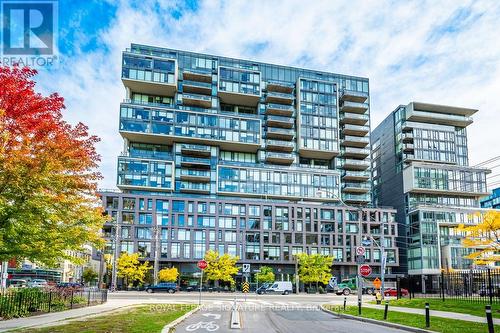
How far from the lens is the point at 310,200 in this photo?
4178 inches

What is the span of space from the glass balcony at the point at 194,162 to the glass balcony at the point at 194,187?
3.89 metres

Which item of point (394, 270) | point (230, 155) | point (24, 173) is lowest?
point (394, 270)

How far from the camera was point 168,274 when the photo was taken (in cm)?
8056

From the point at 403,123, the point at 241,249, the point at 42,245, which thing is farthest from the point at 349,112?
the point at 42,245

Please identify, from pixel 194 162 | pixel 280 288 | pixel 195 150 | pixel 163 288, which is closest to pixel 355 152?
pixel 195 150

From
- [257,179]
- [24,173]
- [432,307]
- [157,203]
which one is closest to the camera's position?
[24,173]

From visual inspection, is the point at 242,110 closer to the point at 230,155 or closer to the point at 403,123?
the point at 230,155

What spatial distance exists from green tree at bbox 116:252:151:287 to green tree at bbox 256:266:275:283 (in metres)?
20.4

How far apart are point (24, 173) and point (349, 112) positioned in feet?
339

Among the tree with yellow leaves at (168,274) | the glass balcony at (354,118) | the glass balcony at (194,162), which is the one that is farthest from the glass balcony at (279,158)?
the tree with yellow leaves at (168,274)

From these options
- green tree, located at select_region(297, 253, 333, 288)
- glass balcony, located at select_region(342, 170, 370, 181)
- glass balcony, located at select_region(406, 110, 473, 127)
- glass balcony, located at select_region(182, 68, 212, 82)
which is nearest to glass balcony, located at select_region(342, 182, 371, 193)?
glass balcony, located at select_region(342, 170, 370, 181)

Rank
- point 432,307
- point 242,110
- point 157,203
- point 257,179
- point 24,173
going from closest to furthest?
point 24,173 → point 432,307 → point 157,203 → point 257,179 → point 242,110

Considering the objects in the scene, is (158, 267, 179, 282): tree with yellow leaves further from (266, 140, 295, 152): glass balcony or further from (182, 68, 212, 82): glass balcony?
(182, 68, 212, 82): glass balcony

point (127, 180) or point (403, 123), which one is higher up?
point (403, 123)
